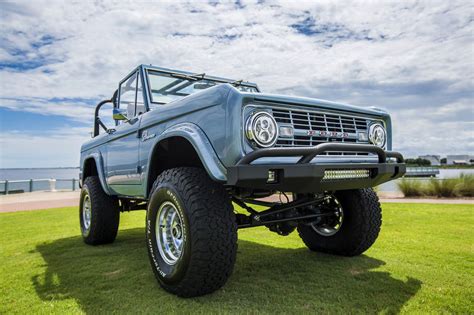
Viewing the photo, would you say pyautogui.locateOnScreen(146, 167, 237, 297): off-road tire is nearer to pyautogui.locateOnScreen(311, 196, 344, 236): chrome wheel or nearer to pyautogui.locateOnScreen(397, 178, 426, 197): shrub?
pyautogui.locateOnScreen(311, 196, 344, 236): chrome wheel

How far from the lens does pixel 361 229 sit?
13.7 ft

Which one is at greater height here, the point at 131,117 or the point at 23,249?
the point at 131,117

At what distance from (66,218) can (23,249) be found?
12.9 ft

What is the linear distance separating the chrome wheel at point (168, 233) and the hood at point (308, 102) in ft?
3.85

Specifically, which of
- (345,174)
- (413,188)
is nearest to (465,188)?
(413,188)

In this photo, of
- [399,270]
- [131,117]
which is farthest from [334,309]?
[131,117]

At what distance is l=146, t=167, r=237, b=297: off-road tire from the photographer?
286 cm

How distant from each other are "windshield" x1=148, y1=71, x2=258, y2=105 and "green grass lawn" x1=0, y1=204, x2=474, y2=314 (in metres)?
1.91

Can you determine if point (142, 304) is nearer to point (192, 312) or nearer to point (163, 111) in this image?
point (192, 312)

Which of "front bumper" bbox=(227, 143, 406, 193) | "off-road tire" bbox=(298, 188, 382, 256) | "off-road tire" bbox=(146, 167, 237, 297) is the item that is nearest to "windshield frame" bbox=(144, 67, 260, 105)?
"off-road tire" bbox=(146, 167, 237, 297)

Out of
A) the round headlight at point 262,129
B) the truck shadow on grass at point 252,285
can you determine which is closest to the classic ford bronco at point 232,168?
the round headlight at point 262,129

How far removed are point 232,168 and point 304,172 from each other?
0.52 metres

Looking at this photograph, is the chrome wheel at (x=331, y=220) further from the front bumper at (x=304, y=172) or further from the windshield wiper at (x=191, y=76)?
the windshield wiper at (x=191, y=76)

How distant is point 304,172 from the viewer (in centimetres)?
A: 276
